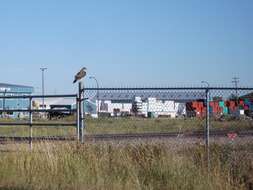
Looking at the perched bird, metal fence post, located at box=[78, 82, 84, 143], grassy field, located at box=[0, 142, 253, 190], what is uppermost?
the perched bird

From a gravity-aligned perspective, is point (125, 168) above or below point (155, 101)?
below

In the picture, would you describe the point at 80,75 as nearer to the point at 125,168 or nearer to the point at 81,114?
the point at 81,114

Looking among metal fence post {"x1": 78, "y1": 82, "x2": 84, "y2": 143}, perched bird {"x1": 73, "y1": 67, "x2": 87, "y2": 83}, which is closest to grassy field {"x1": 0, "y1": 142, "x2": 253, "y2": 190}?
metal fence post {"x1": 78, "y1": 82, "x2": 84, "y2": 143}

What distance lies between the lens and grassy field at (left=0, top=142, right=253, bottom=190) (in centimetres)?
944

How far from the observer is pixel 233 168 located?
1015 cm

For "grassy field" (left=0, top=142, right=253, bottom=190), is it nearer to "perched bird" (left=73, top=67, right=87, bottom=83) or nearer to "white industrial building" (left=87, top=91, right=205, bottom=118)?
"white industrial building" (left=87, top=91, right=205, bottom=118)

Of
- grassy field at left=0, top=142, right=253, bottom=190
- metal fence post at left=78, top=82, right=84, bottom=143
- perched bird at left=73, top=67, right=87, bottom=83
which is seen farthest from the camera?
perched bird at left=73, top=67, right=87, bottom=83

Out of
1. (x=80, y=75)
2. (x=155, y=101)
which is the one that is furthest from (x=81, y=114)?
(x=155, y=101)

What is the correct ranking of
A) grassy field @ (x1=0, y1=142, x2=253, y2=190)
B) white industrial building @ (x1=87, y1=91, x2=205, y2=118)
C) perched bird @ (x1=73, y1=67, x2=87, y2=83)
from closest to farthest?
grassy field @ (x1=0, y1=142, x2=253, y2=190) → white industrial building @ (x1=87, y1=91, x2=205, y2=118) → perched bird @ (x1=73, y1=67, x2=87, y2=83)

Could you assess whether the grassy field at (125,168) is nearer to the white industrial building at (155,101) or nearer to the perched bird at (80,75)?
the white industrial building at (155,101)

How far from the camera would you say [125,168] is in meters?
10.3

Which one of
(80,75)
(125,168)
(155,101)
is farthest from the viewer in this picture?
(80,75)

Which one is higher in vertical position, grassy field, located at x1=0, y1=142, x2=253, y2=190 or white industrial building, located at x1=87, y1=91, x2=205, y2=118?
white industrial building, located at x1=87, y1=91, x2=205, y2=118

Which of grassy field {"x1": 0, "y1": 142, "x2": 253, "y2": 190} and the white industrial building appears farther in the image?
the white industrial building
